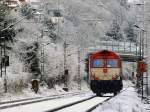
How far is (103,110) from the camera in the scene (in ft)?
95.7

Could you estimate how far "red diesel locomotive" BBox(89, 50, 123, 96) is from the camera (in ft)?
167

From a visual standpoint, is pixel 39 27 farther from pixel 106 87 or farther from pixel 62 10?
pixel 62 10

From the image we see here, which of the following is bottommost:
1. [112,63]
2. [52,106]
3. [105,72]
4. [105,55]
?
[52,106]

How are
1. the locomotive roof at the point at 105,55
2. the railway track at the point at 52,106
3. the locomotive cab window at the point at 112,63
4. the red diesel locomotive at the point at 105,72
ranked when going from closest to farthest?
1. the railway track at the point at 52,106
2. the red diesel locomotive at the point at 105,72
3. the locomotive cab window at the point at 112,63
4. the locomotive roof at the point at 105,55

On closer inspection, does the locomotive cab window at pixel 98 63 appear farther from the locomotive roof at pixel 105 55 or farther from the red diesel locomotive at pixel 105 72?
the locomotive roof at pixel 105 55

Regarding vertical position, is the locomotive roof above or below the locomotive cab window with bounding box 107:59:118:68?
above

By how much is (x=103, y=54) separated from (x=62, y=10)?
133m

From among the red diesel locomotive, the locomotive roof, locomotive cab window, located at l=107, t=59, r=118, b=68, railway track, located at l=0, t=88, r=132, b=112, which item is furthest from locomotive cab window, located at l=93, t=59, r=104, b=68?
railway track, located at l=0, t=88, r=132, b=112

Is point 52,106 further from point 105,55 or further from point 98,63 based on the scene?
point 105,55

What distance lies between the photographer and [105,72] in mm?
50844

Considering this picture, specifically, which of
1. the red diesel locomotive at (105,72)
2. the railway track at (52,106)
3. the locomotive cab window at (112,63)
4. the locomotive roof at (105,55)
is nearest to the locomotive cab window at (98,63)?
the red diesel locomotive at (105,72)

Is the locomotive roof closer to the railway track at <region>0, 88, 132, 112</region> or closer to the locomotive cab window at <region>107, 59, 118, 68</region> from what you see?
the locomotive cab window at <region>107, 59, 118, 68</region>

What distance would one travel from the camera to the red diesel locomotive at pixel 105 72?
2004 inches

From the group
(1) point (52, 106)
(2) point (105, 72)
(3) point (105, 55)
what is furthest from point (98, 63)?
(1) point (52, 106)
